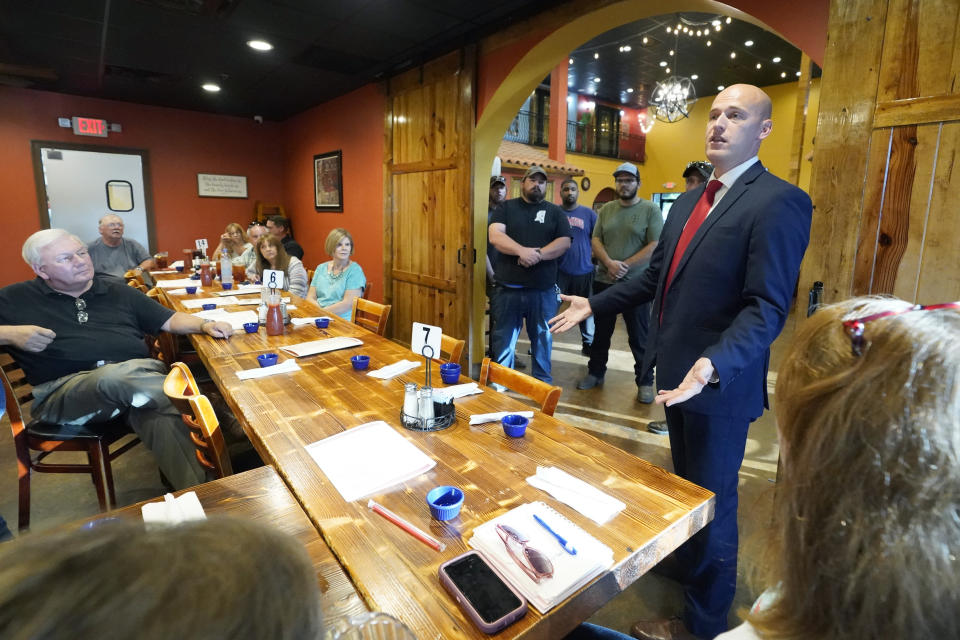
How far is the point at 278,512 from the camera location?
1075mm

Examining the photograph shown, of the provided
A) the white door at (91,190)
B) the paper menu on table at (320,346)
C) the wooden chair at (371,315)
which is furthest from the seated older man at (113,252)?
the paper menu on table at (320,346)

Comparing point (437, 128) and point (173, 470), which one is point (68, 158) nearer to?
point (437, 128)

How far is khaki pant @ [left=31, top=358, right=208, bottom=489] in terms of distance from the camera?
1.99 m

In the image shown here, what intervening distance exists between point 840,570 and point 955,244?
77.9 inches

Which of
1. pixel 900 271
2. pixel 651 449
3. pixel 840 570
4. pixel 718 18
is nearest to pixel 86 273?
pixel 840 570

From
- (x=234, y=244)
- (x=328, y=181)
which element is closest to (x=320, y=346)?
(x=234, y=244)

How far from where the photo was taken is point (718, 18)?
19.8 feet

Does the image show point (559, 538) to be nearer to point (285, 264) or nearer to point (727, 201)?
point (727, 201)

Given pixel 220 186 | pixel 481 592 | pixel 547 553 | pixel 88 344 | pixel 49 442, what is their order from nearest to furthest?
pixel 481 592, pixel 547 553, pixel 49 442, pixel 88 344, pixel 220 186

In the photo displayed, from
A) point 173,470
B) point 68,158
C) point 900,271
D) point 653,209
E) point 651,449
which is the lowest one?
point 651,449

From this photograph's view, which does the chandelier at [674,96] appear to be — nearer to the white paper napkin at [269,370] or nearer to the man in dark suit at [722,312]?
the man in dark suit at [722,312]

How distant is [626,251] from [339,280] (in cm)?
225

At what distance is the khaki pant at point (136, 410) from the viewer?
1988 mm

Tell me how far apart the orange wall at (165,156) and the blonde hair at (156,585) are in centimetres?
785
